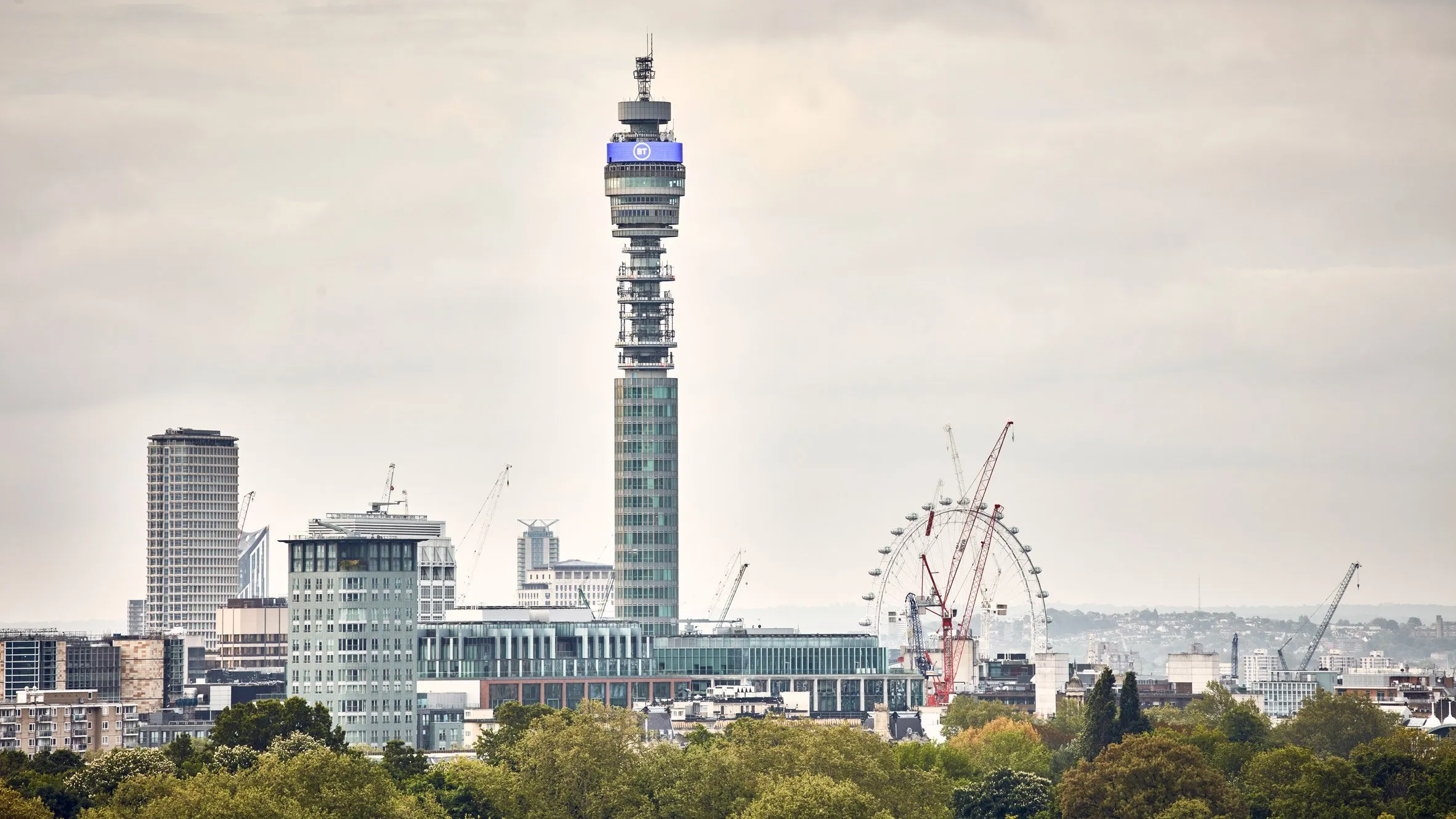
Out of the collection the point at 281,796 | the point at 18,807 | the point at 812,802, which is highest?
the point at 281,796

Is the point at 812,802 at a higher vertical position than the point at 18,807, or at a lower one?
lower

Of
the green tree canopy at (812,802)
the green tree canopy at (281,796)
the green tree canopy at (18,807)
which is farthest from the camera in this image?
the green tree canopy at (18,807)

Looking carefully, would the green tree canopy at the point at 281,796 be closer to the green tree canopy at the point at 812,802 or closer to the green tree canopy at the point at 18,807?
the green tree canopy at the point at 18,807

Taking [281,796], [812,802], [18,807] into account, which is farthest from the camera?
[281,796]

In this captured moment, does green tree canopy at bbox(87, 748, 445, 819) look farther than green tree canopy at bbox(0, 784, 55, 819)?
No

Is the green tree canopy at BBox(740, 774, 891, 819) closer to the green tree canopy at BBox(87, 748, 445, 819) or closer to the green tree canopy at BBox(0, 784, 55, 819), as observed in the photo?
the green tree canopy at BBox(87, 748, 445, 819)

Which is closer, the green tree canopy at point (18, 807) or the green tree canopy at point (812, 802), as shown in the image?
the green tree canopy at point (812, 802)

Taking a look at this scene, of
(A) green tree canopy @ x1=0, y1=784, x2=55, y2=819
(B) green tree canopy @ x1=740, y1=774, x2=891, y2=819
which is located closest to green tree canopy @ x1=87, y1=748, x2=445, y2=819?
(A) green tree canopy @ x1=0, y1=784, x2=55, y2=819

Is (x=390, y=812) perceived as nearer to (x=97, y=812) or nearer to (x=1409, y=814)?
(x=97, y=812)

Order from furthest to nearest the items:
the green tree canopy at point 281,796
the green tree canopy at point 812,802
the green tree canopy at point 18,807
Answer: the green tree canopy at point 18,807 < the green tree canopy at point 812,802 < the green tree canopy at point 281,796

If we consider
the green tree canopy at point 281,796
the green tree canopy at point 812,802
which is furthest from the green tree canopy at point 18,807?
the green tree canopy at point 812,802

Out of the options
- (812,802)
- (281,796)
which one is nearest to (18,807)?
(281,796)

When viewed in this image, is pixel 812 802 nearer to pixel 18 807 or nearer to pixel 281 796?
pixel 281 796

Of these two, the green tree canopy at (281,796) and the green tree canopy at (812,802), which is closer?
the green tree canopy at (281,796)
